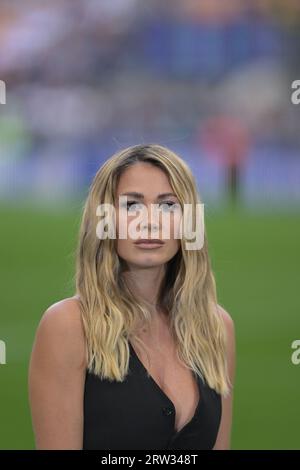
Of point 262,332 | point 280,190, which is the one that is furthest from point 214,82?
point 262,332

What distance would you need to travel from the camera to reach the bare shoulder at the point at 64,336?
47.8 inches


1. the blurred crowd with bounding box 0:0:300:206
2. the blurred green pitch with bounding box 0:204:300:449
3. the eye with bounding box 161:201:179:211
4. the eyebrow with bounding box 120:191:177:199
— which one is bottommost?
the blurred green pitch with bounding box 0:204:300:449

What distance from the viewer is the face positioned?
1274 millimetres

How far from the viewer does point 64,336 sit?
122cm

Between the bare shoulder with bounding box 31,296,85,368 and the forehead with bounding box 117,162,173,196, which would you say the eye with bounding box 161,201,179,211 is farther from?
the bare shoulder with bounding box 31,296,85,368

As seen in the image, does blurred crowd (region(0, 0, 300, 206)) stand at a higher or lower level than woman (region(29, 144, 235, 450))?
higher

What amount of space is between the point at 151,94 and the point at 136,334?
3854mm

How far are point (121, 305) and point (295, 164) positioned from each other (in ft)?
13.0

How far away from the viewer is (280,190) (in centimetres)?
529

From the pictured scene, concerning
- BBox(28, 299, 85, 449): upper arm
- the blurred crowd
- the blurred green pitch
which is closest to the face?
BBox(28, 299, 85, 449): upper arm

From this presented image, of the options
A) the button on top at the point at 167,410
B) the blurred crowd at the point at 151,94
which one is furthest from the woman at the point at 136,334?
the blurred crowd at the point at 151,94

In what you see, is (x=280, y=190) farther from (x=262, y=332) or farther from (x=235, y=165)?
(x=262, y=332)

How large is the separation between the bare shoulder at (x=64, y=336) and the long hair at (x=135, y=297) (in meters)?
0.01

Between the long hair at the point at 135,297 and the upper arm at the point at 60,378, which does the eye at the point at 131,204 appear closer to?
the long hair at the point at 135,297
